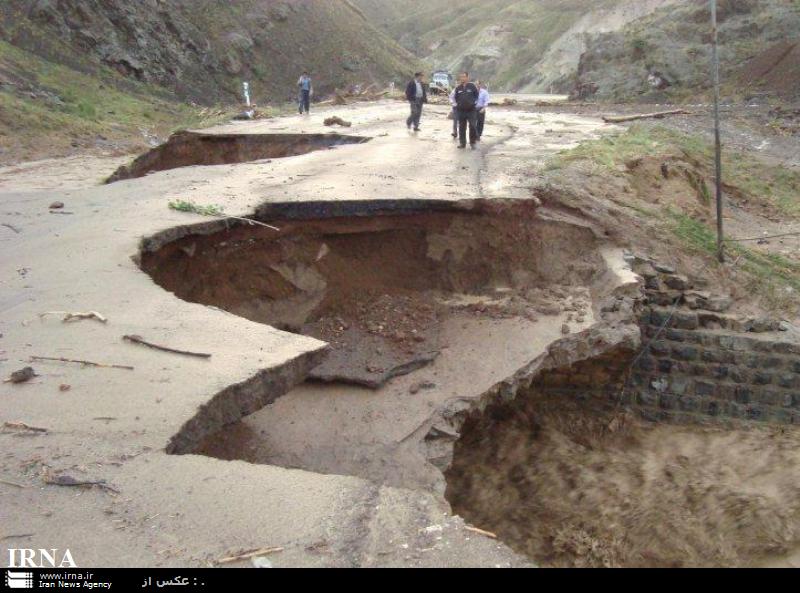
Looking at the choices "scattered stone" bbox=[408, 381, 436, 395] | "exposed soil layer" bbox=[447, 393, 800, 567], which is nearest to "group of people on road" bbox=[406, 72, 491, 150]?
"exposed soil layer" bbox=[447, 393, 800, 567]

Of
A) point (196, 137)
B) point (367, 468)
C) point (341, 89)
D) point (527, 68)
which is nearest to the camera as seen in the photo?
point (367, 468)

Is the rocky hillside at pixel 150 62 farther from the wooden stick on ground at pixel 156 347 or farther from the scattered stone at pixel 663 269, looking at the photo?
the scattered stone at pixel 663 269

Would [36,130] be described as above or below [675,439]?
above

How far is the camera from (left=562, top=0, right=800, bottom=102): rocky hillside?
24547 mm

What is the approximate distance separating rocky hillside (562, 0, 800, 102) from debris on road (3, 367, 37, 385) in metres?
24.3

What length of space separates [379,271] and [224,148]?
8149 millimetres

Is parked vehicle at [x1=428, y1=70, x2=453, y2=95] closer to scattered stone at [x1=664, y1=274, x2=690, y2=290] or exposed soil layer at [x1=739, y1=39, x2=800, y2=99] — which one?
exposed soil layer at [x1=739, y1=39, x2=800, y2=99]

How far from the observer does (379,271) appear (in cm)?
881

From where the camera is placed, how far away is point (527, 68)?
2335 inches

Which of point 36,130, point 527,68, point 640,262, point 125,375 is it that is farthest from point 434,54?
point 125,375
